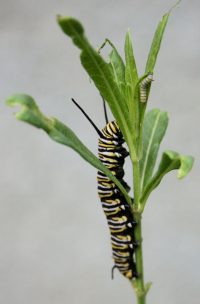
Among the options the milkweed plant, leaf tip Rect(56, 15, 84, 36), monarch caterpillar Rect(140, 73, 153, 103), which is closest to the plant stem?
the milkweed plant

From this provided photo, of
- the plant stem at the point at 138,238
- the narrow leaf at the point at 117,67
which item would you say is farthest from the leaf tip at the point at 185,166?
the narrow leaf at the point at 117,67

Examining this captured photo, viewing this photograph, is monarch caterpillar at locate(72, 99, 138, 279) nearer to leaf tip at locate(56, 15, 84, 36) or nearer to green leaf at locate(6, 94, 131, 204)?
green leaf at locate(6, 94, 131, 204)

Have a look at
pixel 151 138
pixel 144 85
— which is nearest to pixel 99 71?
pixel 144 85

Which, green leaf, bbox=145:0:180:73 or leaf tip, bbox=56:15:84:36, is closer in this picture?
leaf tip, bbox=56:15:84:36

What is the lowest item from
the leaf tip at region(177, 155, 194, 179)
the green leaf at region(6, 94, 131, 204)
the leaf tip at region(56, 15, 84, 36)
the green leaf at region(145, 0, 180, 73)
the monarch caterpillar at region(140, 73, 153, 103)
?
the leaf tip at region(177, 155, 194, 179)

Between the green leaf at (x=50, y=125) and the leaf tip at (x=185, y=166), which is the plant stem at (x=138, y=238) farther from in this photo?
the leaf tip at (x=185, y=166)
